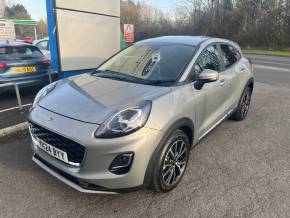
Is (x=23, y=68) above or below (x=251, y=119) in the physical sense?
above

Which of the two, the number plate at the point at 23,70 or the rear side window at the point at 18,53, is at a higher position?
the rear side window at the point at 18,53

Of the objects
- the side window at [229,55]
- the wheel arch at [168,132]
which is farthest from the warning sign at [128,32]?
the wheel arch at [168,132]

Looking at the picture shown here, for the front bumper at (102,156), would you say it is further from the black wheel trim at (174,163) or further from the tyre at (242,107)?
the tyre at (242,107)

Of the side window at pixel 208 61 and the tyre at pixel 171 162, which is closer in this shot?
the tyre at pixel 171 162

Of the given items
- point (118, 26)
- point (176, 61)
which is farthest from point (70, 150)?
point (118, 26)

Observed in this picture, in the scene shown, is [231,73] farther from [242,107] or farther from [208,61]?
[242,107]

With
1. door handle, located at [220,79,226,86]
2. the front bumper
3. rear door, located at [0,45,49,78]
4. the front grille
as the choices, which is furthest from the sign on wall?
the front bumper

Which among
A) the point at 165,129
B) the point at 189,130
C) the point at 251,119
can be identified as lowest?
the point at 251,119

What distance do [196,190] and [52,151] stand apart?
64.0 inches

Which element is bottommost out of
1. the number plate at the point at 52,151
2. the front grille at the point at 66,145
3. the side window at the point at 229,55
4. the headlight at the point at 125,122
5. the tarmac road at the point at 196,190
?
the tarmac road at the point at 196,190

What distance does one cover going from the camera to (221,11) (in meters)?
41.0

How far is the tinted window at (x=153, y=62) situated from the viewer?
3406 mm

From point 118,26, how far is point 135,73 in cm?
469

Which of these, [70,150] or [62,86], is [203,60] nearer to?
[62,86]
